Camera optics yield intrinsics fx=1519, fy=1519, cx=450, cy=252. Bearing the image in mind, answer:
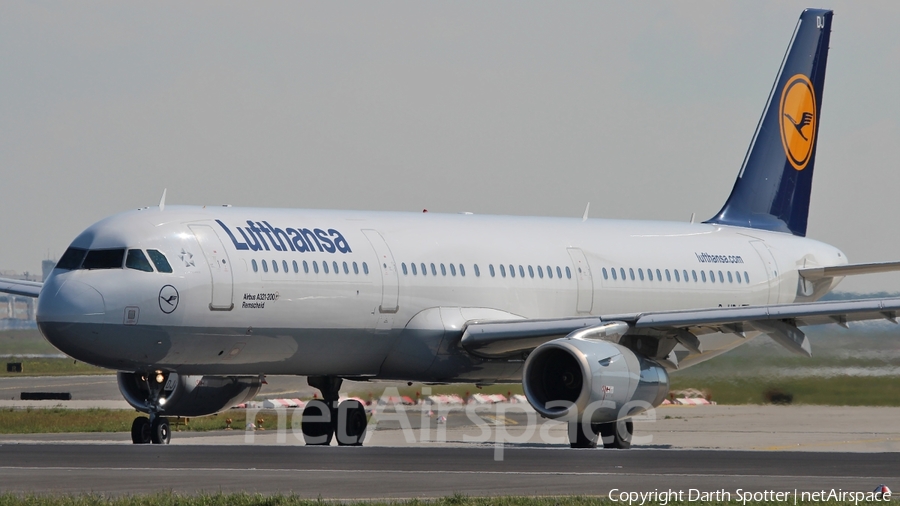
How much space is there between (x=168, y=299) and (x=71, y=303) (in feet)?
4.76

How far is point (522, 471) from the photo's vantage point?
18.1m

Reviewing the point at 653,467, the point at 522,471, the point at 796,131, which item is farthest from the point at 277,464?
the point at 796,131

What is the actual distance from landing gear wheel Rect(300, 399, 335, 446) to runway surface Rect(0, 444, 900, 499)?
14.8 feet

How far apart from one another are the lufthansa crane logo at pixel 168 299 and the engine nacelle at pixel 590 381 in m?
5.81

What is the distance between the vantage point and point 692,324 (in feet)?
83.0

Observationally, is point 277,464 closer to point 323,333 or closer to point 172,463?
point 172,463

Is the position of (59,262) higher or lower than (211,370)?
higher

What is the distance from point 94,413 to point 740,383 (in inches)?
743

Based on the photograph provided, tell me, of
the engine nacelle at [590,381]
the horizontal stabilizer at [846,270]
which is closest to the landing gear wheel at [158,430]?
the engine nacelle at [590,381]

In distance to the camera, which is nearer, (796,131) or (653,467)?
(653,467)

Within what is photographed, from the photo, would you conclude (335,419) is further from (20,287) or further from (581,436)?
(20,287)

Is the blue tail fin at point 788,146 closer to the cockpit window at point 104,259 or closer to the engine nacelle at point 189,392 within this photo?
the engine nacelle at point 189,392

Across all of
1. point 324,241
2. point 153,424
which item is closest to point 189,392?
point 153,424

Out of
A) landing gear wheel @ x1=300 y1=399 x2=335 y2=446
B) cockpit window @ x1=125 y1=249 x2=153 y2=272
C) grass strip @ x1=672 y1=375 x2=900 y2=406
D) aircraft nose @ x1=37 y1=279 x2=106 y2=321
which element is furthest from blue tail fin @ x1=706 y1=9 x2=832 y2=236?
aircraft nose @ x1=37 y1=279 x2=106 y2=321
